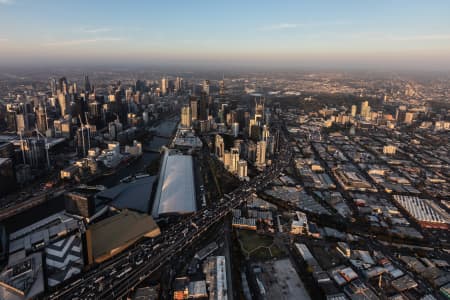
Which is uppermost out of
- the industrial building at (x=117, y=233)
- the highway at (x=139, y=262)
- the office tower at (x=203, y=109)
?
the office tower at (x=203, y=109)

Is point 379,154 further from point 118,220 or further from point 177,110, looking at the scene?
point 177,110

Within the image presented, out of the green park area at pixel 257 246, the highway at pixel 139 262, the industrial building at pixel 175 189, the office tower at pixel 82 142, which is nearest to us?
the highway at pixel 139 262

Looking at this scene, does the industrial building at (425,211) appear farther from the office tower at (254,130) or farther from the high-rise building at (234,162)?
the office tower at (254,130)

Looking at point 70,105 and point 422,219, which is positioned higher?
point 70,105

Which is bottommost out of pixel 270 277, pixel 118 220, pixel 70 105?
pixel 270 277

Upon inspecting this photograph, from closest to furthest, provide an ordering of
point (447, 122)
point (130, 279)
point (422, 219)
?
point (130, 279), point (422, 219), point (447, 122)

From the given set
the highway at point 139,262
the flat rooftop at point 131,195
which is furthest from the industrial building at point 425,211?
the flat rooftop at point 131,195

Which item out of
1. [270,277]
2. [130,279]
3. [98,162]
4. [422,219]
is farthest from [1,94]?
[422,219]
